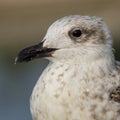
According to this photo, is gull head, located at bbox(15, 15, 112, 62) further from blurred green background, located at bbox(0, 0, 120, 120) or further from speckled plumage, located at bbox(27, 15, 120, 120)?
blurred green background, located at bbox(0, 0, 120, 120)

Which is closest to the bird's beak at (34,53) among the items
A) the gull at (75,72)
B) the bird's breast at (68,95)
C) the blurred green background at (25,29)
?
the gull at (75,72)

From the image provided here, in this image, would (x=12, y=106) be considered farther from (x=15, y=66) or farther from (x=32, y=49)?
(x=32, y=49)

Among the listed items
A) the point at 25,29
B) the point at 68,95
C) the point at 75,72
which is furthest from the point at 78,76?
the point at 25,29

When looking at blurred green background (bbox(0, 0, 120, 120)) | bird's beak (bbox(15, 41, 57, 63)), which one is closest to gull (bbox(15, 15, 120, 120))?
bird's beak (bbox(15, 41, 57, 63))

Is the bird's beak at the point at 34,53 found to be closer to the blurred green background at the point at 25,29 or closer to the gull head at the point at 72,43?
the gull head at the point at 72,43

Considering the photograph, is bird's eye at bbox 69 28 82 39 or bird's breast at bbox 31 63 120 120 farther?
bird's eye at bbox 69 28 82 39

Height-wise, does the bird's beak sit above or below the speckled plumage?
above

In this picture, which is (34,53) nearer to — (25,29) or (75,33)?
(75,33)
